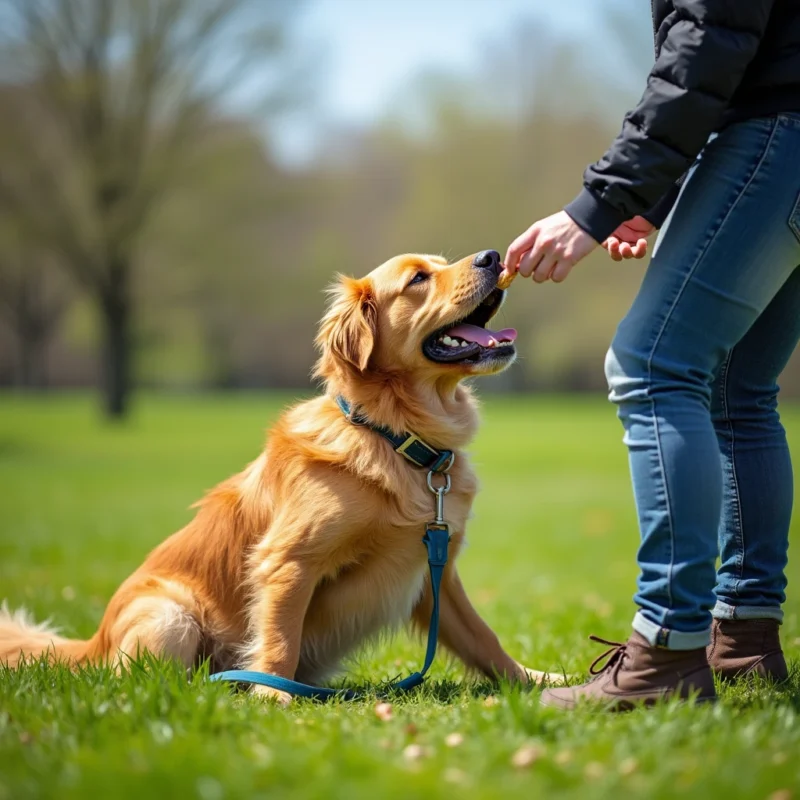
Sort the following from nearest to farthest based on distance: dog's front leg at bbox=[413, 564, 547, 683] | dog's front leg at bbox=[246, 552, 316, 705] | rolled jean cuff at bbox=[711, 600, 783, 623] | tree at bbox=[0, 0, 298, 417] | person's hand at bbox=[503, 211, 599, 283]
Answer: person's hand at bbox=[503, 211, 599, 283], rolled jean cuff at bbox=[711, 600, 783, 623], dog's front leg at bbox=[246, 552, 316, 705], dog's front leg at bbox=[413, 564, 547, 683], tree at bbox=[0, 0, 298, 417]

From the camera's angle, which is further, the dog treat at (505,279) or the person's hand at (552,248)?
the dog treat at (505,279)

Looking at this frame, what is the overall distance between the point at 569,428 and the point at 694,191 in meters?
21.9

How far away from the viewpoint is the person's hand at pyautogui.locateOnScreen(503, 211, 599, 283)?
2.66 metres

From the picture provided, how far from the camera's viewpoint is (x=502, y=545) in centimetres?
977

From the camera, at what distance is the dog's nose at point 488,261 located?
3.75 metres

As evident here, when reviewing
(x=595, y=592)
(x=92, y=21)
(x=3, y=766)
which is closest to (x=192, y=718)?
(x=3, y=766)

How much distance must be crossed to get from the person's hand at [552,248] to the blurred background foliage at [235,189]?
24.5 metres

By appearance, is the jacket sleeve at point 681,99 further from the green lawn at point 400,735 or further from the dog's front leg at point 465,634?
the dog's front leg at point 465,634

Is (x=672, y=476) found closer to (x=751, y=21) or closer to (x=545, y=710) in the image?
(x=545, y=710)

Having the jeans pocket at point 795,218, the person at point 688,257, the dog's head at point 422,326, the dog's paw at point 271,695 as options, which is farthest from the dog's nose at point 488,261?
the dog's paw at point 271,695

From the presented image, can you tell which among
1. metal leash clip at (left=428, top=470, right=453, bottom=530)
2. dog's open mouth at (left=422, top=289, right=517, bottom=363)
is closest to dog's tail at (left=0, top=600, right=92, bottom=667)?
metal leash clip at (left=428, top=470, right=453, bottom=530)

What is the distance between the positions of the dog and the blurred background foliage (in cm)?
2342

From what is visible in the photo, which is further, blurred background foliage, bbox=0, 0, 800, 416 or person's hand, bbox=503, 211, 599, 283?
blurred background foliage, bbox=0, 0, 800, 416

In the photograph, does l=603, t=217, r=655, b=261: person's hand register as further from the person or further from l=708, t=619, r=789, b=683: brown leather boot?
l=708, t=619, r=789, b=683: brown leather boot
